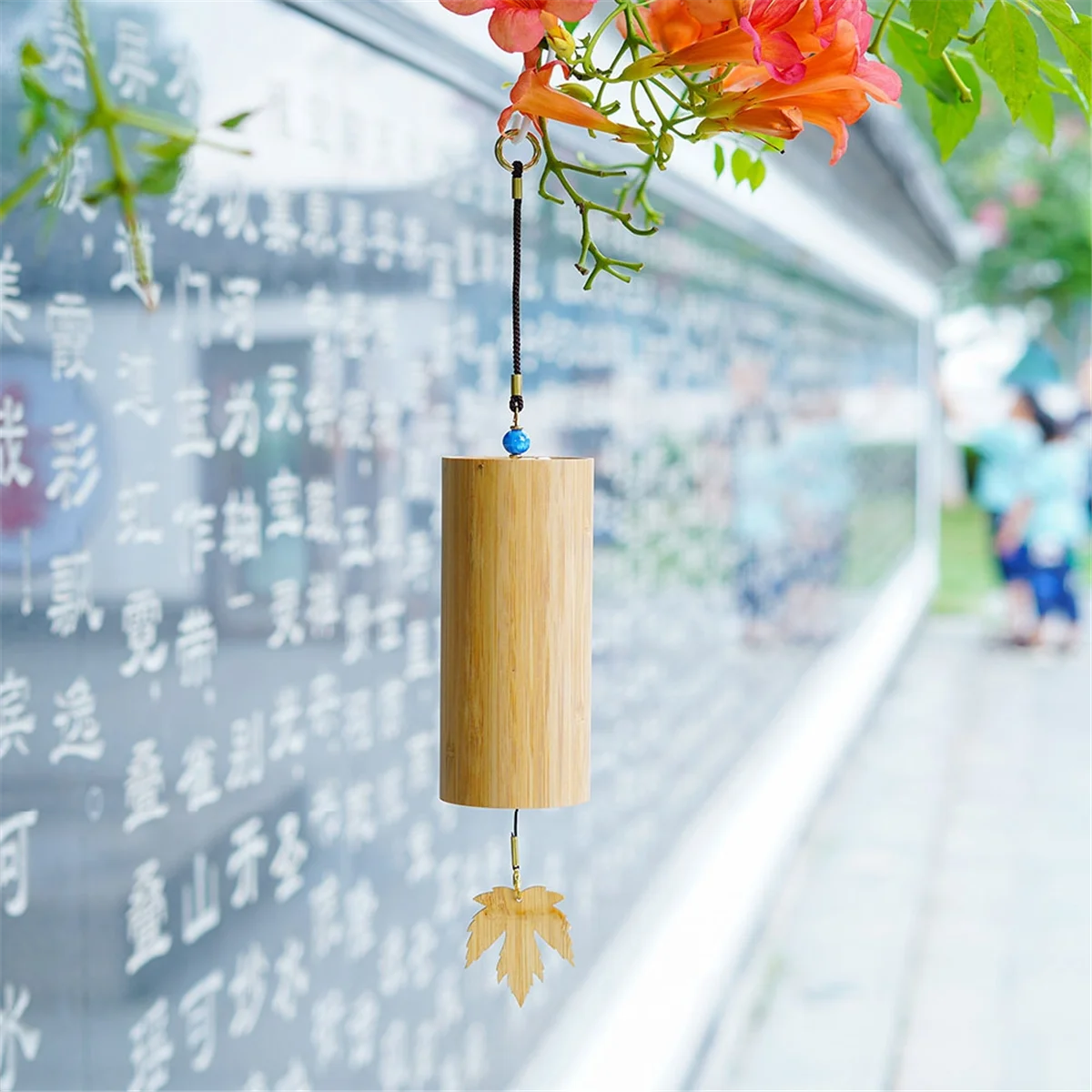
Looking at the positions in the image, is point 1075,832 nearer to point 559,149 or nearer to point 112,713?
point 559,149

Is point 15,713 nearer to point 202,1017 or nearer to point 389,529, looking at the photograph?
point 202,1017

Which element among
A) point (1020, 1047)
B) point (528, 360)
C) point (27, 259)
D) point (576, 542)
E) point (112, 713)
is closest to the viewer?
point (576, 542)

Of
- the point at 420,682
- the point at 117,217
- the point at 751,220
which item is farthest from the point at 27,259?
the point at 751,220

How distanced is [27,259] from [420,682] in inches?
27.2

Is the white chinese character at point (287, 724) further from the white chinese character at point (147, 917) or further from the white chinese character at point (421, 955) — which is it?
the white chinese character at point (421, 955)

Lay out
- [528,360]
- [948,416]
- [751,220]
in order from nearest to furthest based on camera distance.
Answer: [528,360] < [751,220] < [948,416]

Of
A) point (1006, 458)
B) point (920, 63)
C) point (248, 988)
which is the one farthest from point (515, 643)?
point (1006, 458)

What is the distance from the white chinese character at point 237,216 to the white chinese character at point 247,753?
36cm

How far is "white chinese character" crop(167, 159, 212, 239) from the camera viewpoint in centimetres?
96

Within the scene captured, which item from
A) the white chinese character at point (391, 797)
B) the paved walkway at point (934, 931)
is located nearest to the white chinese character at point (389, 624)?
the white chinese character at point (391, 797)

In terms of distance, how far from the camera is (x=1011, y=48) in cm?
57

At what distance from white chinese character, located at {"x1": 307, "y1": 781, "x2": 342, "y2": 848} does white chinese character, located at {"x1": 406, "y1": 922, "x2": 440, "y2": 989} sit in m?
0.21

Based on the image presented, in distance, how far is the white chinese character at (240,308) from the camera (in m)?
1.04

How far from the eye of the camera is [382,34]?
1.25 meters
